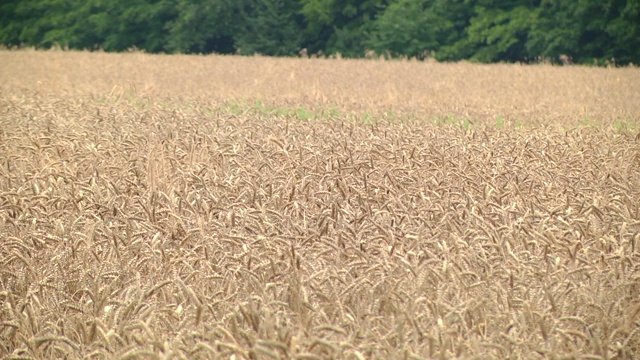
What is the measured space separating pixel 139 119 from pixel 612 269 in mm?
7566

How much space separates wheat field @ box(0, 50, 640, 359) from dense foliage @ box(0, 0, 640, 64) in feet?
77.4

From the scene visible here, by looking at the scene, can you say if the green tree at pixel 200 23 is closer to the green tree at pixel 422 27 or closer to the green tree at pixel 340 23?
the green tree at pixel 340 23

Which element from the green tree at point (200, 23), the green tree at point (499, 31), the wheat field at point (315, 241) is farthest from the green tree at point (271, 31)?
the wheat field at point (315, 241)

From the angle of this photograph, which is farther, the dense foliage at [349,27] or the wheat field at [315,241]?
the dense foliage at [349,27]

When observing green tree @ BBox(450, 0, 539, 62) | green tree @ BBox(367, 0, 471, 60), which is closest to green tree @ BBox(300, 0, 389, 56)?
green tree @ BBox(367, 0, 471, 60)

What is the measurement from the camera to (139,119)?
10.2 meters

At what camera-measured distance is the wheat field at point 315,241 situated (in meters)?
2.83

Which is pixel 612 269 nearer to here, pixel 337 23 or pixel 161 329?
pixel 161 329

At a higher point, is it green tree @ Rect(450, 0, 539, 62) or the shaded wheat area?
the shaded wheat area

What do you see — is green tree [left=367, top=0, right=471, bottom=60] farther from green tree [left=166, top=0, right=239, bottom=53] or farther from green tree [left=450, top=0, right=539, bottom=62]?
green tree [left=166, top=0, right=239, bottom=53]

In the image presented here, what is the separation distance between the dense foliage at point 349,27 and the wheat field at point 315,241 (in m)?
23.6

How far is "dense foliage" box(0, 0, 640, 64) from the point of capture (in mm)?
32625

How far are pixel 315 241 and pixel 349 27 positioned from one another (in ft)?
128

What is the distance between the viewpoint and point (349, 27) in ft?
139
